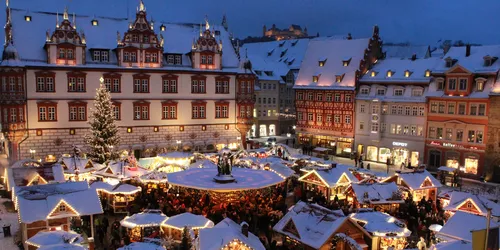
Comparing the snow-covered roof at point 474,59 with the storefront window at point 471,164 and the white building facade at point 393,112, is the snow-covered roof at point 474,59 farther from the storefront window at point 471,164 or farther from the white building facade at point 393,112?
the storefront window at point 471,164

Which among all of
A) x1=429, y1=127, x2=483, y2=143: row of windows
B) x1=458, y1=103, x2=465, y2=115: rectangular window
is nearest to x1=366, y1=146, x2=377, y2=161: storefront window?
x1=429, y1=127, x2=483, y2=143: row of windows

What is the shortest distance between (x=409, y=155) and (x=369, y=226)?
25.9m

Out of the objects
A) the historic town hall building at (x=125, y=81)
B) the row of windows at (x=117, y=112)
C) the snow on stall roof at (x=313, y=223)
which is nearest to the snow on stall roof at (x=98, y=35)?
the historic town hall building at (x=125, y=81)

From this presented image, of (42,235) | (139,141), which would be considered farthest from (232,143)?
(42,235)

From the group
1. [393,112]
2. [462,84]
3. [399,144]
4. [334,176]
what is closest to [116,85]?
[334,176]

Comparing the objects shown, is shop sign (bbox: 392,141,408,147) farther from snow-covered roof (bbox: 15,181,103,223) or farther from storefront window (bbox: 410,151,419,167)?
snow-covered roof (bbox: 15,181,103,223)

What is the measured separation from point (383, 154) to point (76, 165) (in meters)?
28.8

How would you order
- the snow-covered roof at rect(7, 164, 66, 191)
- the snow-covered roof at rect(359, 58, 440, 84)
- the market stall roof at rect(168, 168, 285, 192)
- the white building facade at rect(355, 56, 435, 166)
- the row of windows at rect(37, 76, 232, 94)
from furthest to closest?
the snow-covered roof at rect(359, 58, 440, 84), the white building facade at rect(355, 56, 435, 166), the row of windows at rect(37, 76, 232, 94), the market stall roof at rect(168, 168, 285, 192), the snow-covered roof at rect(7, 164, 66, 191)

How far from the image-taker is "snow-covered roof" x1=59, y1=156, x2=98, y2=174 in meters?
30.6

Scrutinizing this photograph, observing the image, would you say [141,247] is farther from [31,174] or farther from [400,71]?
[400,71]

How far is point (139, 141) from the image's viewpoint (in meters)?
43.7

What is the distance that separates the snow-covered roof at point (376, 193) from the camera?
86.1ft

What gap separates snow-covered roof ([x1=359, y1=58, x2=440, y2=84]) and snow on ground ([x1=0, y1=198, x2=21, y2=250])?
3447cm

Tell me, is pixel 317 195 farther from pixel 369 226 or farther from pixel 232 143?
pixel 232 143
